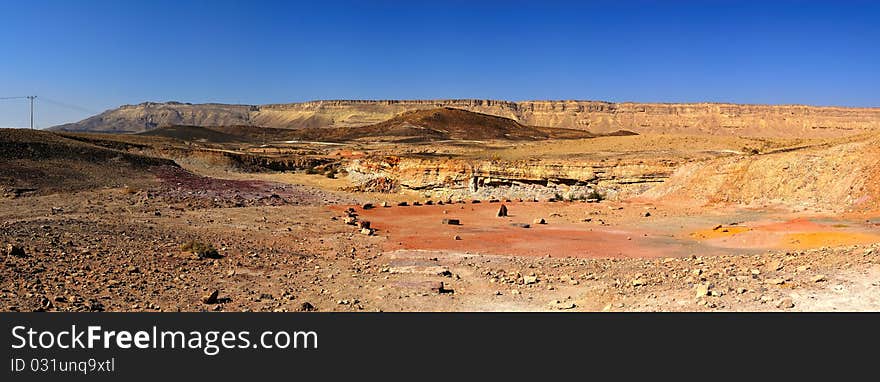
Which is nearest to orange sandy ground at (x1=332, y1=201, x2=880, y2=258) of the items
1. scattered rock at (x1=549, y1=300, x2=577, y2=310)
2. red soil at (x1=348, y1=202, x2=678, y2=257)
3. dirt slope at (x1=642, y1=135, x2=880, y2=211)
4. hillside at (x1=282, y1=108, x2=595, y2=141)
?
red soil at (x1=348, y1=202, x2=678, y2=257)

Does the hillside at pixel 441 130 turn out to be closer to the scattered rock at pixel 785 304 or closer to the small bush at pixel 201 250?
the small bush at pixel 201 250

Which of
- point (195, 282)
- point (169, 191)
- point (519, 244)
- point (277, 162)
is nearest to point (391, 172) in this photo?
point (169, 191)

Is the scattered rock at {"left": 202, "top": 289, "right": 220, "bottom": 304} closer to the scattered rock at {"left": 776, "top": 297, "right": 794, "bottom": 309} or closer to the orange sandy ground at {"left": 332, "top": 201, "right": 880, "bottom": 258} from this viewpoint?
the orange sandy ground at {"left": 332, "top": 201, "right": 880, "bottom": 258}

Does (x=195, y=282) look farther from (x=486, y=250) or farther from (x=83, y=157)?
(x=83, y=157)

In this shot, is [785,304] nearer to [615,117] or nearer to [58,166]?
[58,166]

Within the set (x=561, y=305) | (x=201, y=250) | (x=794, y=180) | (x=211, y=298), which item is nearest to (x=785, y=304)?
(x=561, y=305)

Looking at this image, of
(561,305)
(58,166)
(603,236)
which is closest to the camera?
(561,305)
